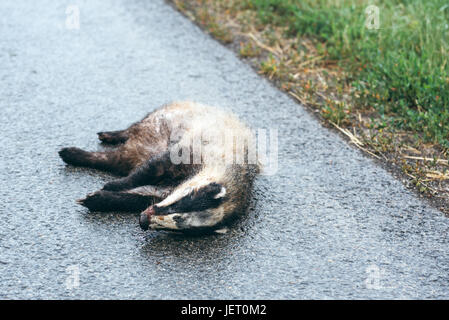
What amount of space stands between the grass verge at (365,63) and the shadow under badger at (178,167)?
130 centimetres

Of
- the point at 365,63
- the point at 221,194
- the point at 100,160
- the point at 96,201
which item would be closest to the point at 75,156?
the point at 100,160

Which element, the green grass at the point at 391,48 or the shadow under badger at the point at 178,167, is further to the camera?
the green grass at the point at 391,48

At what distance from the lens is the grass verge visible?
16.7 ft

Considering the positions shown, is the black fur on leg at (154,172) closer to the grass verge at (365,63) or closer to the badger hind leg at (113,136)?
the badger hind leg at (113,136)

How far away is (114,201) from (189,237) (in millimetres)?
586

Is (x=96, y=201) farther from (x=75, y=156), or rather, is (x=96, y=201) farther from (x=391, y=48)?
(x=391, y=48)

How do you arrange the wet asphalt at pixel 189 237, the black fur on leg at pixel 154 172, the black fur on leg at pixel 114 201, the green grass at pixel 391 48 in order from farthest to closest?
the green grass at pixel 391 48 → the black fur on leg at pixel 154 172 → the black fur on leg at pixel 114 201 → the wet asphalt at pixel 189 237

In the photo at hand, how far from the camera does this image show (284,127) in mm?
5453

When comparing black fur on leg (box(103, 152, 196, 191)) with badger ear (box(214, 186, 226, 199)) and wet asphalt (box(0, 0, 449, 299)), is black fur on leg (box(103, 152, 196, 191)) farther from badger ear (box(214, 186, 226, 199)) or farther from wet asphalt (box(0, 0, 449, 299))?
badger ear (box(214, 186, 226, 199))

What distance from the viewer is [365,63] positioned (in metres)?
6.27

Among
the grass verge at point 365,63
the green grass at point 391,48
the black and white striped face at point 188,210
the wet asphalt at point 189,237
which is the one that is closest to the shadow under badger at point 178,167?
the black and white striped face at point 188,210

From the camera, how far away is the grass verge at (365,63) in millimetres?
5090

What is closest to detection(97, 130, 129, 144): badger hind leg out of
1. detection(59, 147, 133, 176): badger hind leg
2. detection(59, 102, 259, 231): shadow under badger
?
detection(59, 102, 259, 231): shadow under badger
